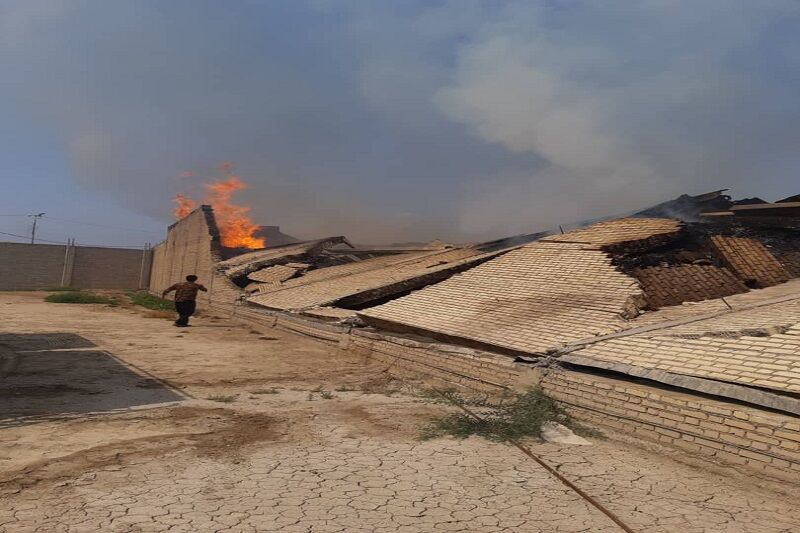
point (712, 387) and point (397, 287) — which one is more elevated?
point (397, 287)

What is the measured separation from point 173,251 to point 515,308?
22.7 m

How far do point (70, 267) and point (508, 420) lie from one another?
3220 centimetres

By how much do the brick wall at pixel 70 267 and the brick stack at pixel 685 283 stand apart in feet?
103

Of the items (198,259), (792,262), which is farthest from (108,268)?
(792,262)

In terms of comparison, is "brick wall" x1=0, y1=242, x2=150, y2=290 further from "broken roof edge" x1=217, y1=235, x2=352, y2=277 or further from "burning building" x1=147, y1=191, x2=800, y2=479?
"burning building" x1=147, y1=191, x2=800, y2=479

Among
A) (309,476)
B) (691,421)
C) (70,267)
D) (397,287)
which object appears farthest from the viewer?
(70,267)

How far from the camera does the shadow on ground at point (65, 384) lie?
5.34 m

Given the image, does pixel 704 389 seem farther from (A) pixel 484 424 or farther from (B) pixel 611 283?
(B) pixel 611 283

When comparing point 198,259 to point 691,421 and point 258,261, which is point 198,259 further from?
point 691,421

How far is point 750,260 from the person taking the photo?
9.29m

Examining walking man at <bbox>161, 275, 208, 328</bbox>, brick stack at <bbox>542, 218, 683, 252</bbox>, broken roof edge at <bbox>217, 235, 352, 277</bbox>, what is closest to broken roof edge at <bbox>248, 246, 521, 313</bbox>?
brick stack at <bbox>542, 218, 683, 252</bbox>

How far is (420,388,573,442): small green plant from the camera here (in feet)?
16.0

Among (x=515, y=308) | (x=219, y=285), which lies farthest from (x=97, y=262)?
(x=515, y=308)

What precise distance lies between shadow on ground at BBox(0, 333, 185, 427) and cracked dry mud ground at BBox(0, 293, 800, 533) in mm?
51
